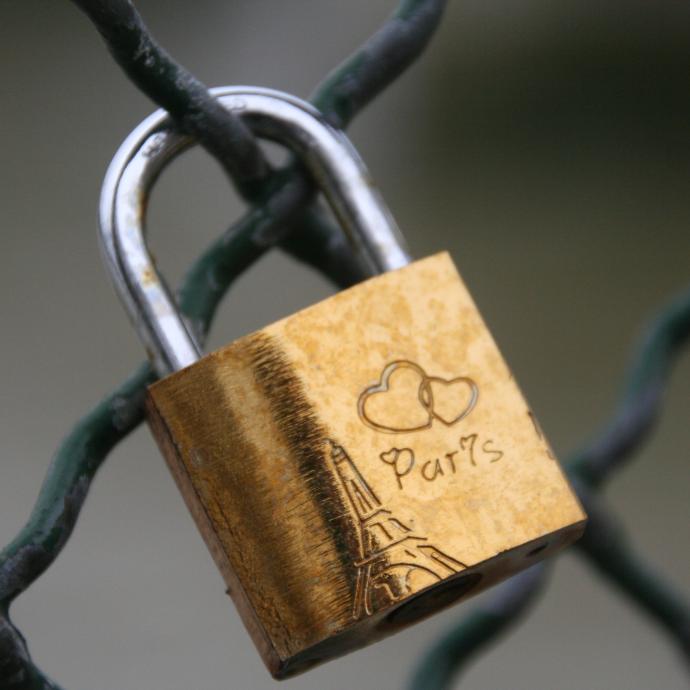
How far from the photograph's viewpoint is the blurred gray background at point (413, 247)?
343 cm

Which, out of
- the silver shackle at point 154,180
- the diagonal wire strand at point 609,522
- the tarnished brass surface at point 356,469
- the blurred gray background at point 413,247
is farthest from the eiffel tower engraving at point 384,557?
the blurred gray background at point 413,247

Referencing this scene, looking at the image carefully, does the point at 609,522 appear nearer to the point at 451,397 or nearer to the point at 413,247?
the point at 451,397

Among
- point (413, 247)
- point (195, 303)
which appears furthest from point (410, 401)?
point (413, 247)

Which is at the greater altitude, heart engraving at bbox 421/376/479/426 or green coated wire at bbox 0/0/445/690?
green coated wire at bbox 0/0/445/690

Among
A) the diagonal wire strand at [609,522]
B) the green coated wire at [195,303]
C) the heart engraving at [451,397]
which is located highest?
the green coated wire at [195,303]

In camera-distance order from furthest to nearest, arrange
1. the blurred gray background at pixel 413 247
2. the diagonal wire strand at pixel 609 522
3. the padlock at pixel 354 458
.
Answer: the blurred gray background at pixel 413 247, the diagonal wire strand at pixel 609 522, the padlock at pixel 354 458

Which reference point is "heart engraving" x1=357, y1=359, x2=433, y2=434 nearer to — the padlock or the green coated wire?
the padlock

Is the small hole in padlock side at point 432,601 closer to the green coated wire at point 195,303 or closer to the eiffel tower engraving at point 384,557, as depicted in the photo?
the eiffel tower engraving at point 384,557

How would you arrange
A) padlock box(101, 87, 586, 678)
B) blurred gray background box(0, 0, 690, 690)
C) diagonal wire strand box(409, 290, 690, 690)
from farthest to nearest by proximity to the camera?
blurred gray background box(0, 0, 690, 690), diagonal wire strand box(409, 290, 690, 690), padlock box(101, 87, 586, 678)

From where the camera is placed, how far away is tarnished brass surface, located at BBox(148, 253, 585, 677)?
0.59 meters

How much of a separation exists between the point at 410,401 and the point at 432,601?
92 mm

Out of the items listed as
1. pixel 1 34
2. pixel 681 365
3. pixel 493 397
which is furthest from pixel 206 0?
pixel 493 397

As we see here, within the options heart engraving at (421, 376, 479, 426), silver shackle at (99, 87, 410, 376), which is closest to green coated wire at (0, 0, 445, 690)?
silver shackle at (99, 87, 410, 376)

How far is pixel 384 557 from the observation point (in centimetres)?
59
